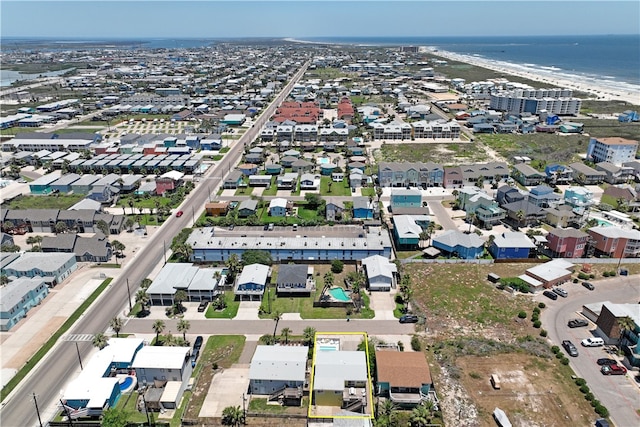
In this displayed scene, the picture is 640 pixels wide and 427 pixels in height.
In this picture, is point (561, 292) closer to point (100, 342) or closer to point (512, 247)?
point (512, 247)

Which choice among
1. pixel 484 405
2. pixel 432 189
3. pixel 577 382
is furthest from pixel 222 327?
pixel 432 189

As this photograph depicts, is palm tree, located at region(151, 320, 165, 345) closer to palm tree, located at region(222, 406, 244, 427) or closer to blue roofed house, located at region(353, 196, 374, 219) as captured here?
palm tree, located at region(222, 406, 244, 427)

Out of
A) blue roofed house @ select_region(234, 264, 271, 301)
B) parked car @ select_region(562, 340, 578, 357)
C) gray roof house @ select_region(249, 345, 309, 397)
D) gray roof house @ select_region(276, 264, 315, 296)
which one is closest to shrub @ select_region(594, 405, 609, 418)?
parked car @ select_region(562, 340, 578, 357)

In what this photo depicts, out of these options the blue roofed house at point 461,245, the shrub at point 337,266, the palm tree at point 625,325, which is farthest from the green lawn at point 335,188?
the palm tree at point 625,325

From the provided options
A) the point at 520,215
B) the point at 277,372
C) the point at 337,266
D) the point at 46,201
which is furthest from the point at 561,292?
the point at 46,201

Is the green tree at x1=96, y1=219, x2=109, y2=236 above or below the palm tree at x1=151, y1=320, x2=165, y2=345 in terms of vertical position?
above

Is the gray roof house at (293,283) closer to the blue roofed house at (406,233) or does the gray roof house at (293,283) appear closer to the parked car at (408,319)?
the parked car at (408,319)
